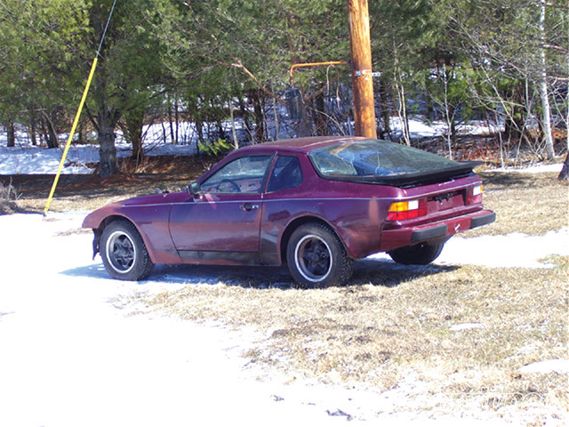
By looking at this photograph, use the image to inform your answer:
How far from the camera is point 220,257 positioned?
930 cm

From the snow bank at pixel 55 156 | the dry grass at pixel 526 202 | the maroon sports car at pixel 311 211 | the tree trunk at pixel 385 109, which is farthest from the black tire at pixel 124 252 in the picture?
the snow bank at pixel 55 156

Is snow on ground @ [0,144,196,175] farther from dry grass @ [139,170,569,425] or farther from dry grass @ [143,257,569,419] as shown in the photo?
dry grass @ [143,257,569,419]

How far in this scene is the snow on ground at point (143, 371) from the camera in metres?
5.57

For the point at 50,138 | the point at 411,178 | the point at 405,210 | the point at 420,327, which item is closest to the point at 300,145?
the point at 411,178

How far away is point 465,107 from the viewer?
2430 centimetres

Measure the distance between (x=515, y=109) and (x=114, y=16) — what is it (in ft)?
36.5

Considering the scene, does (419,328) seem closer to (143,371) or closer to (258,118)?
(143,371)

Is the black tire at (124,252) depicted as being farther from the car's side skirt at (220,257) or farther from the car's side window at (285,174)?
the car's side window at (285,174)

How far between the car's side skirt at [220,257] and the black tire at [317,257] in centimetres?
50

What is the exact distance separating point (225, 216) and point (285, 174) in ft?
2.61

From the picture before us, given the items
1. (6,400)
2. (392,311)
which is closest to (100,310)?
(6,400)

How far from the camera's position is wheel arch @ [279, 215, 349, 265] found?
834 cm

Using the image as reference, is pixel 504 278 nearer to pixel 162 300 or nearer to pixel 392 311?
pixel 392 311

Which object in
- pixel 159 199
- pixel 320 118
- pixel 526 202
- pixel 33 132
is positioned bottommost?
pixel 526 202
